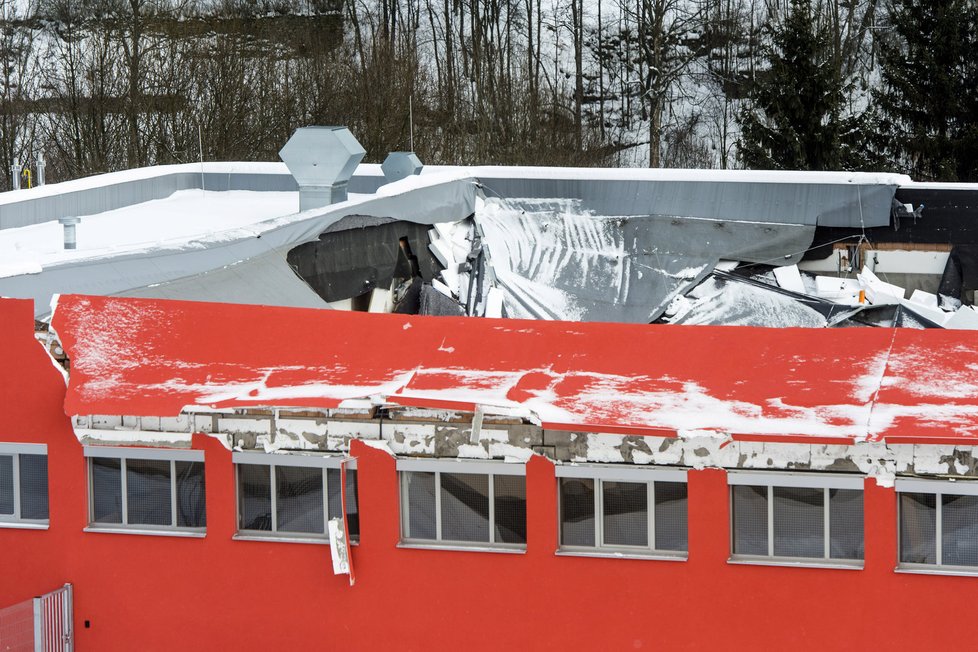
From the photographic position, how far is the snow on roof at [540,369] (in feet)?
31.4

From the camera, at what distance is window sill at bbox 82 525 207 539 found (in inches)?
420

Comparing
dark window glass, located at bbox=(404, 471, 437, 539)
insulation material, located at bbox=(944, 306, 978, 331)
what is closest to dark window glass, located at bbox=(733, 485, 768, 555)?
dark window glass, located at bbox=(404, 471, 437, 539)

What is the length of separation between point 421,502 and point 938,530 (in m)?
3.81

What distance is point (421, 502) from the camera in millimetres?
10320

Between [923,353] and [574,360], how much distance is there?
2657mm

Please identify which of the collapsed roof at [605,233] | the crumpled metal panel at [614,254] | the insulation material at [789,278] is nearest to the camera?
the collapsed roof at [605,233]

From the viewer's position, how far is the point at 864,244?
19.2 m

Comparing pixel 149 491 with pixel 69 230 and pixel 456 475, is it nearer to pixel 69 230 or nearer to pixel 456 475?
pixel 456 475

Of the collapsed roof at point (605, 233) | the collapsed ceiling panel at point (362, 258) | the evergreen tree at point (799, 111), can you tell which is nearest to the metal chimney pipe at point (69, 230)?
the collapsed roof at point (605, 233)

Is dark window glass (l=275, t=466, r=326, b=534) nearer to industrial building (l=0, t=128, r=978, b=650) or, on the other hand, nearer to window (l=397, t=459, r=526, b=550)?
industrial building (l=0, t=128, r=978, b=650)

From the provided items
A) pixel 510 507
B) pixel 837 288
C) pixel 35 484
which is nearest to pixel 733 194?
pixel 837 288

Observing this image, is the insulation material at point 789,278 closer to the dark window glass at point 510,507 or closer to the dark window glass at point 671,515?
the dark window glass at point 671,515

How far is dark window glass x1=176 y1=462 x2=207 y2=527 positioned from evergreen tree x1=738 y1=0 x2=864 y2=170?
26.0m

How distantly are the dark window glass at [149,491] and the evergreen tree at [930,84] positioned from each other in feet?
98.8
